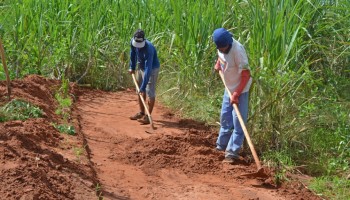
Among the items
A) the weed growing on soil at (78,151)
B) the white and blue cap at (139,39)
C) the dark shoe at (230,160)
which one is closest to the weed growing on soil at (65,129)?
the weed growing on soil at (78,151)

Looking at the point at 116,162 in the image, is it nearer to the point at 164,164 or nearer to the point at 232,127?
the point at 164,164

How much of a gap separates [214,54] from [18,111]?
3329 millimetres

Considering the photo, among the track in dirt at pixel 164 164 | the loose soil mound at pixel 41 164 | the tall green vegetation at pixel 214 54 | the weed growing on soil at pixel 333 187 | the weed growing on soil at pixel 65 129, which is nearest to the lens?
the loose soil mound at pixel 41 164

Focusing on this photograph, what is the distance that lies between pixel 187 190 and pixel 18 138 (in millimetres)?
1626

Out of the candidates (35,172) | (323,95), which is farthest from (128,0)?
(35,172)

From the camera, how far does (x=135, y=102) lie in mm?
10328

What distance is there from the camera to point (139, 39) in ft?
27.2

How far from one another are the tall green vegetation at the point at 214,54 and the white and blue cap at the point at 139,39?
1.17 meters

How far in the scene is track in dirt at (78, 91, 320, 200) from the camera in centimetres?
596

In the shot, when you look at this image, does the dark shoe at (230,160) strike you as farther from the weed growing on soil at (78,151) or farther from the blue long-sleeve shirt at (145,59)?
the blue long-sleeve shirt at (145,59)

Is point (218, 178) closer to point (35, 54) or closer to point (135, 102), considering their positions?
point (135, 102)

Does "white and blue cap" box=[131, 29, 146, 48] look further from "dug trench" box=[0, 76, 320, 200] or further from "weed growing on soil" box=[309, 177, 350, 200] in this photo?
"weed growing on soil" box=[309, 177, 350, 200]

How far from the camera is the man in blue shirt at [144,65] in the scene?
27.4 ft

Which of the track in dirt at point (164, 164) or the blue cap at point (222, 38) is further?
the blue cap at point (222, 38)
